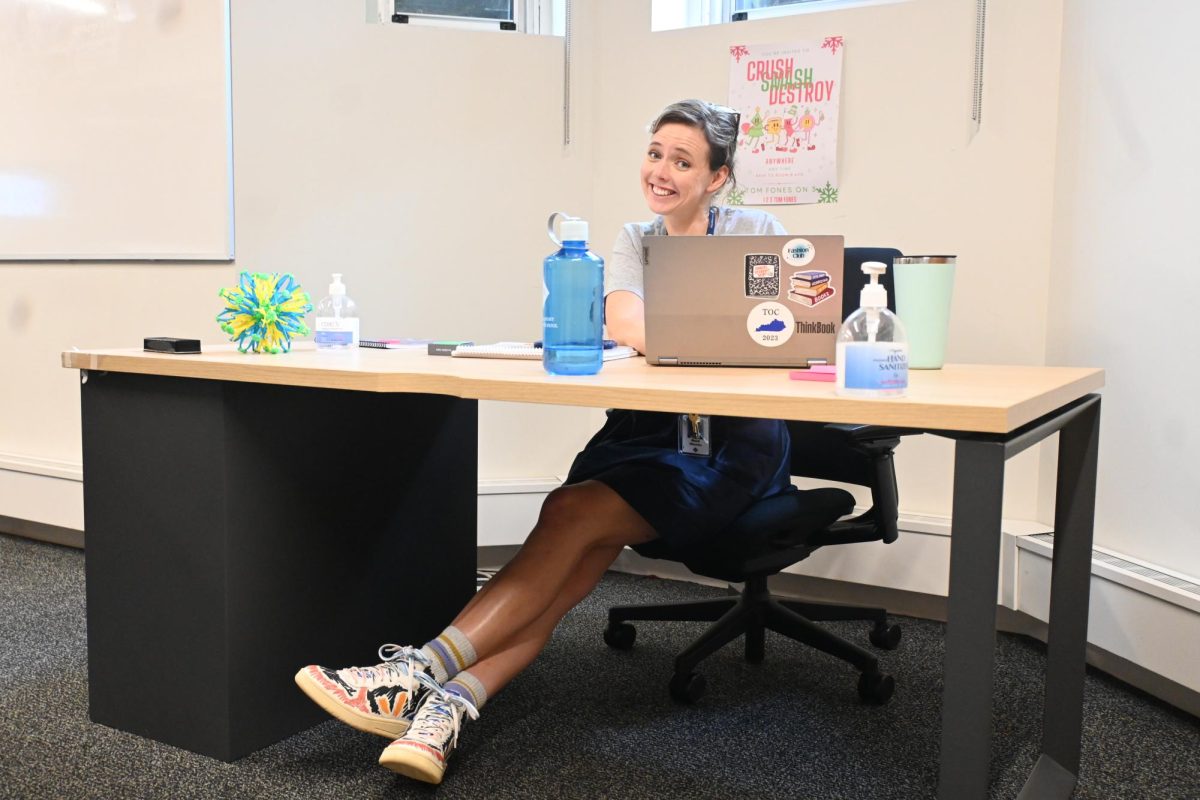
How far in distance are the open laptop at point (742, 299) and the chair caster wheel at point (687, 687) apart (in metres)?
0.78

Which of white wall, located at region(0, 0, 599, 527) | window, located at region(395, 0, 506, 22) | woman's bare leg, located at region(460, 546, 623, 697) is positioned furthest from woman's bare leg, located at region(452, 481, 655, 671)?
window, located at region(395, 0, 506, 22)

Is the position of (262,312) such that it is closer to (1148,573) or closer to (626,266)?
(626,266)

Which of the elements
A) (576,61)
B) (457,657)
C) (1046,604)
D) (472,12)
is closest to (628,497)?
(457,657)

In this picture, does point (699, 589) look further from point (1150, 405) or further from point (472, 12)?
point (472, 12)

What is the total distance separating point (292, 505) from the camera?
170 cm

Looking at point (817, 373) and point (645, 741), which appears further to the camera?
point (645, 741)

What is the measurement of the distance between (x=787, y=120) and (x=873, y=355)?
1.69 m

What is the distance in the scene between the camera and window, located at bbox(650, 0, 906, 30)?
2.67 m

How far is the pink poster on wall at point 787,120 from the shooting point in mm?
2568

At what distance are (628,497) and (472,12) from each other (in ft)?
6.11

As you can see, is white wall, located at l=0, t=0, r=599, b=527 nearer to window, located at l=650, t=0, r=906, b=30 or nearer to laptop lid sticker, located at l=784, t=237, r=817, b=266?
window, located at l=650, t=0, r=906, b=30

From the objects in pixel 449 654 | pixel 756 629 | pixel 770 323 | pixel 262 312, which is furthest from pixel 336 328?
pixel 756 629

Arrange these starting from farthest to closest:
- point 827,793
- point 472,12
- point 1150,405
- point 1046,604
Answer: point 472,12, point 1046,604, point 1150,405, point 827,793

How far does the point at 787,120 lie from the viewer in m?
2.61
